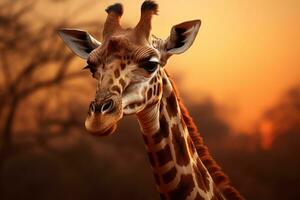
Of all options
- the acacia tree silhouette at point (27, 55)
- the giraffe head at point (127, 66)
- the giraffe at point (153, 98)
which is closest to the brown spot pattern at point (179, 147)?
the giraffe at point (153, 98)

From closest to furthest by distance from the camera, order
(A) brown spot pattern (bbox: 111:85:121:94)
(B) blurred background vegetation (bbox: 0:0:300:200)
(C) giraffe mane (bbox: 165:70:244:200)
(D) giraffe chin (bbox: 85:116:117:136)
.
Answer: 1. (D) giraffe chin (bbox: 85:116:117:136)
2. (A) brown spot pattern (bbox: 111:85:121:94)
3. (C) giraffe mane (bbox: 165:70:244:200)
4. (B) blurred background vegetation (bbox: 0:0:300:200)

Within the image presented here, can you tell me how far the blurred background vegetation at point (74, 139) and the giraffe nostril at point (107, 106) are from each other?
76.1 inches

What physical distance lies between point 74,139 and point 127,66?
199 centimetres

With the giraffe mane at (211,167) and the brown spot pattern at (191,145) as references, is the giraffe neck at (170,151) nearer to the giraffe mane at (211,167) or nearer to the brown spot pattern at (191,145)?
the brown spot pattern at (191,145)

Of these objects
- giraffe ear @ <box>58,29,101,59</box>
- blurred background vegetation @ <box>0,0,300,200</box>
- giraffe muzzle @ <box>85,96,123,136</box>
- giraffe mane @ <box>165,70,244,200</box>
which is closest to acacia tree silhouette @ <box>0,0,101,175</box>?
blurred background vegetation @ <box>0,0,300,200</box>

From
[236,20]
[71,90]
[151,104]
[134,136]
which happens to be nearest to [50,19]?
[71,90]

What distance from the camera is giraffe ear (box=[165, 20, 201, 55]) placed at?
1.92 m

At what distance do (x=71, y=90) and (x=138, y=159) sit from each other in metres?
0.67

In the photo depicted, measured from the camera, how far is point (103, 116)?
1.54 metres

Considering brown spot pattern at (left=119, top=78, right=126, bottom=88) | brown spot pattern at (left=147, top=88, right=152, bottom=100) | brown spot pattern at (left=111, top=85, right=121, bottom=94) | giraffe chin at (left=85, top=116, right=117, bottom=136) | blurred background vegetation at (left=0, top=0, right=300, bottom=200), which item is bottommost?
blurred background vegetation at (left=0, top=0, right=300, bottom=200)

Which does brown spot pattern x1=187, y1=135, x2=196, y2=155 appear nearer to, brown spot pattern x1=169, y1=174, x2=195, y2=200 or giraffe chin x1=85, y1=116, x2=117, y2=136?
brown spot pattern x1=169, y1=174, x2=195, y2=200

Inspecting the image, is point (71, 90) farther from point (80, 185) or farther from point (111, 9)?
point (111, 9)

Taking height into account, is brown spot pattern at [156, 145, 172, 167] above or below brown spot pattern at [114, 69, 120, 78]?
below

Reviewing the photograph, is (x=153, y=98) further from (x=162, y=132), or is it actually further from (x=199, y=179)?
(x=199, y=179)
